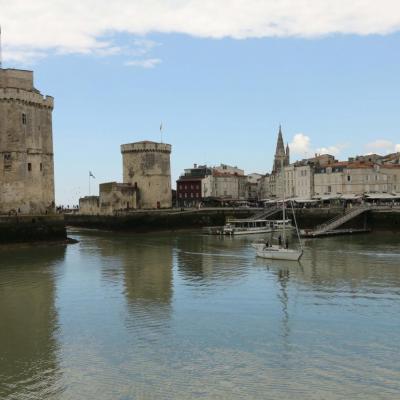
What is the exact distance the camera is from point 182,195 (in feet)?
287

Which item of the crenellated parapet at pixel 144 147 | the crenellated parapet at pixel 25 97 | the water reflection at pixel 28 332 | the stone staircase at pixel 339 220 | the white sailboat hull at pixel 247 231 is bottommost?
the water reflection at pixel 28 332

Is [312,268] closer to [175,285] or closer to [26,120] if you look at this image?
[175,285]

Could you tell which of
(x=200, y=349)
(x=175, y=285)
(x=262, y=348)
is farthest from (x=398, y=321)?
(x=175, y=285)

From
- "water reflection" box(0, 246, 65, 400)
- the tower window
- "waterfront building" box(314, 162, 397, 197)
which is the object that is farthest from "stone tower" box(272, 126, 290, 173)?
"water reflection" box(0, 246, 65, 400)

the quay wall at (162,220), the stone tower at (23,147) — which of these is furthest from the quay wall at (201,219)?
the stone tower at (23,147)

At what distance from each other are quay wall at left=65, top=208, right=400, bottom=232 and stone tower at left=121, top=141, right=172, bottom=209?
3.15 metres

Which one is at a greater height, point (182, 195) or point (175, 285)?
point (182, 195)

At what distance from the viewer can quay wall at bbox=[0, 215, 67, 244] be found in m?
35.1

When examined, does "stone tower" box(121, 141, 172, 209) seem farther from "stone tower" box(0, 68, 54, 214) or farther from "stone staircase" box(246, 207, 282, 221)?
"stone tower" box(0, 68, 54, 214)

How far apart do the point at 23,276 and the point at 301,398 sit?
678 inches

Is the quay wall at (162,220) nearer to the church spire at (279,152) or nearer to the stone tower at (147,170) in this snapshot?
the stone tower at (147,170)

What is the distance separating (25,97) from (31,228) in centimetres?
912

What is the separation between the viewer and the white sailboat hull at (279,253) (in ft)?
93.2

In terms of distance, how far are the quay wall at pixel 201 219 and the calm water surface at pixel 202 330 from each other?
21436 millimetres
